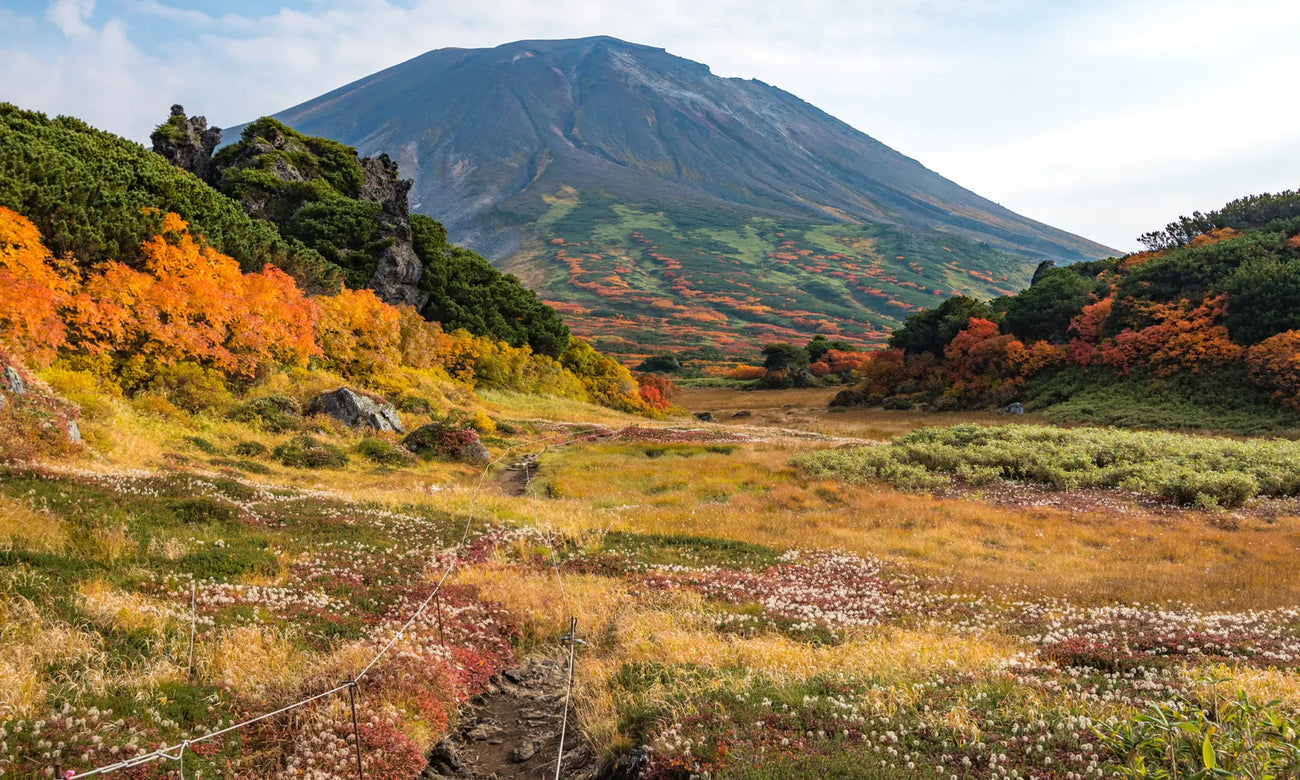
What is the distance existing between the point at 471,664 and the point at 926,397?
6297cm

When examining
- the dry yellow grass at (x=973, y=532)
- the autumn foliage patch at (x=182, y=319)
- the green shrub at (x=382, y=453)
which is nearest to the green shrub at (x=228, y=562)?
the dry yellow grass at (x=973, y=532)

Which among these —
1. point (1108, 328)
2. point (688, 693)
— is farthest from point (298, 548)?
point (1108, 328)

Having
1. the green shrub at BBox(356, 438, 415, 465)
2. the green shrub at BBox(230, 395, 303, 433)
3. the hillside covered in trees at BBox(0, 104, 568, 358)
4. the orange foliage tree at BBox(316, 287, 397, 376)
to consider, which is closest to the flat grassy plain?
the green shrub at BBox(230, 395, 303, 433)

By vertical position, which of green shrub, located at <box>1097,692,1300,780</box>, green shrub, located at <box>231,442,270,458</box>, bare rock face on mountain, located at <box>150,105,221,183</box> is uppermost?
bare rock face on mountain, located at <box>150,105,221,183</box>

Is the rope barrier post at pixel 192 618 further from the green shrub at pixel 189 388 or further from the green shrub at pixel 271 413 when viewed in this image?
the green shrub at pixel 271 413

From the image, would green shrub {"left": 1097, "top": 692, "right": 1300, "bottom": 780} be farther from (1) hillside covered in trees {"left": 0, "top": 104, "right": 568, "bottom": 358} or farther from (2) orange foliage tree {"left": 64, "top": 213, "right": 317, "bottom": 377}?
(1) hillside covered in trees {"left": 0, "top": 104, "right": 568, "bottom": 358}

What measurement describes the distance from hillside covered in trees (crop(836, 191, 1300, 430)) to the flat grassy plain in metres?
26.1

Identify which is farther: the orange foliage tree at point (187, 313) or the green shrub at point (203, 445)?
the orange foliage tree at point (187, 313)

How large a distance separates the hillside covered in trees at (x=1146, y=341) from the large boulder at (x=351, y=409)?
150 feet

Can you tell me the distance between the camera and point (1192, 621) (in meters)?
11.9

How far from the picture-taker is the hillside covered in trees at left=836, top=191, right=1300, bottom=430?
44.9 m

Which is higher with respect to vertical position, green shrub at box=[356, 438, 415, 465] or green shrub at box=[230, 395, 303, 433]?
green shrub at box=[230, 395, 303, 433]

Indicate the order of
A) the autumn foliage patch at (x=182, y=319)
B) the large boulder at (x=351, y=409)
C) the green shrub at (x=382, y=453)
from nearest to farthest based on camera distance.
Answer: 1. the autumn foliage patch at (x=182, y=319)
2. the green shrub at (x=382, y=453)
3. the large boulder at (x=351, y=409)

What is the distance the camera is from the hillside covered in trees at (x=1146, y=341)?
44.9 metres
